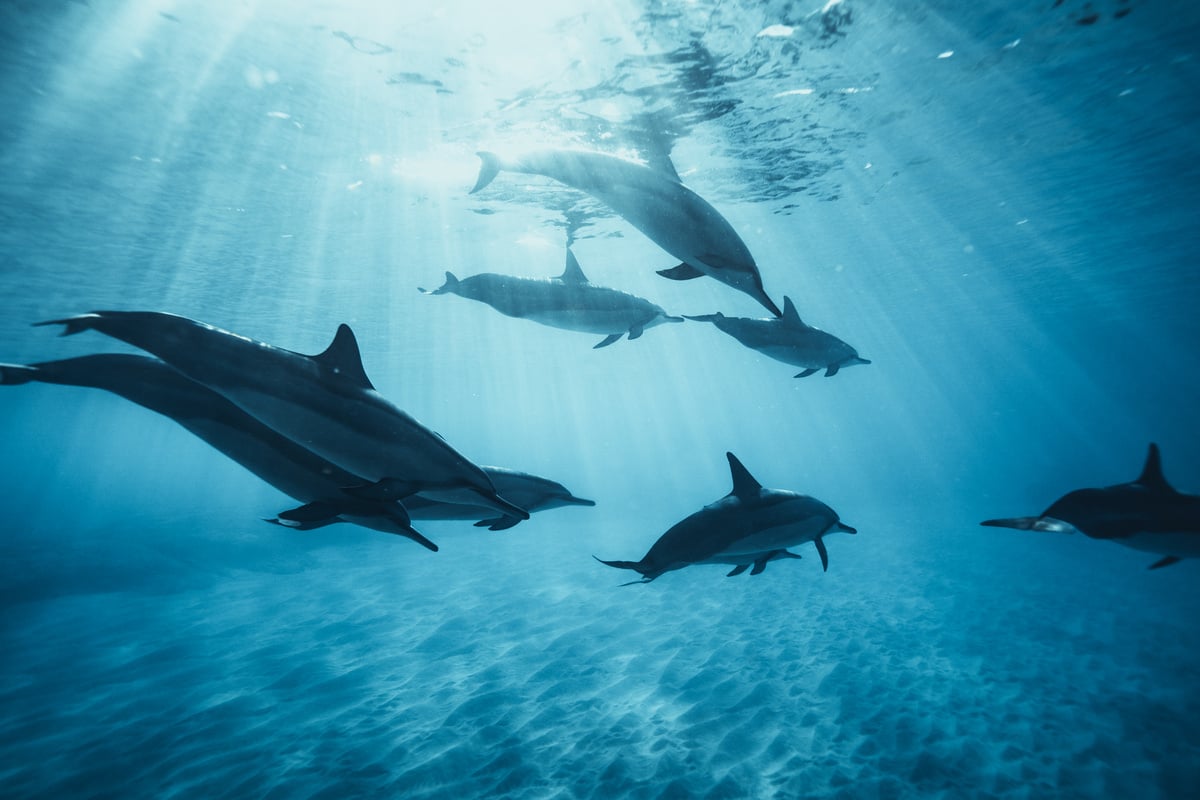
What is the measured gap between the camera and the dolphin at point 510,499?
3365mm

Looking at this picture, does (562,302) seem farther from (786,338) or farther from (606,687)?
(606,687)

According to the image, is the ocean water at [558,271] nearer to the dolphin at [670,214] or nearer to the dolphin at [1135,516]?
the dolphin at [1135,516]

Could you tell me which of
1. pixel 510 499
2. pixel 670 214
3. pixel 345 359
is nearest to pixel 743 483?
pixel 510 499

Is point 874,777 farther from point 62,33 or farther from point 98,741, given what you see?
point 62,33

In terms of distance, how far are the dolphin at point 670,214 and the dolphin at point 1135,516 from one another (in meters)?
3.79

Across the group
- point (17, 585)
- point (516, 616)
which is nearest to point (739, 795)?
point (516, 616)

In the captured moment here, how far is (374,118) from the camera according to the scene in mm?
10758

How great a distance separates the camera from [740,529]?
14.6ft

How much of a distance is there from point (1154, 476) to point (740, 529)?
4.48 metres

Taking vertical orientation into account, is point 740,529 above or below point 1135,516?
below

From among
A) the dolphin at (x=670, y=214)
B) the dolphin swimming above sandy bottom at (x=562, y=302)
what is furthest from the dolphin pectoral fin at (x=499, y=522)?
the dolphin swimming above sandy bottom at (x=562, y=302)

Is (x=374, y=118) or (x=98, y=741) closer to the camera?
(x=98, y=741)

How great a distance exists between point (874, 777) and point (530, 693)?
571cm

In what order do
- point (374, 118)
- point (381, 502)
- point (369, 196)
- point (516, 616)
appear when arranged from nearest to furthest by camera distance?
point (381, 502)
point (374, 118)
point (369, 196)
point (516, 616)
